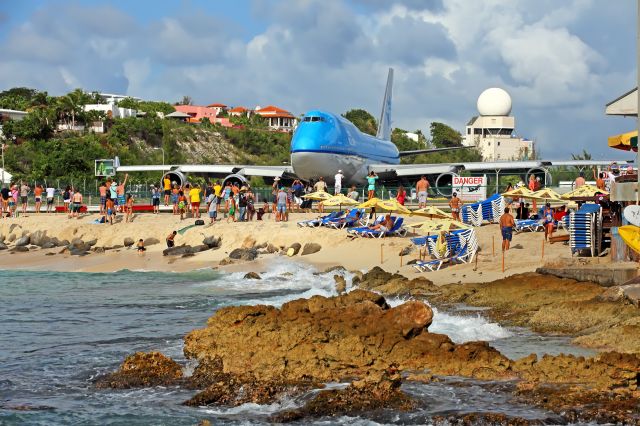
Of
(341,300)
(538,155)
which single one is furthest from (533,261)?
(538,155)

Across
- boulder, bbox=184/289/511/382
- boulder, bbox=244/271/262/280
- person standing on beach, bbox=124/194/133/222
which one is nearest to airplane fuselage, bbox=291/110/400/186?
person standing on beach, bbox=124/194/133/222

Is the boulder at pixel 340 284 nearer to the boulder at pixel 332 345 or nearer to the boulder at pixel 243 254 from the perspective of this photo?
the boulder at pixel 243 254

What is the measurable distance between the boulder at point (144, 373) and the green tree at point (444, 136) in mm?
147777

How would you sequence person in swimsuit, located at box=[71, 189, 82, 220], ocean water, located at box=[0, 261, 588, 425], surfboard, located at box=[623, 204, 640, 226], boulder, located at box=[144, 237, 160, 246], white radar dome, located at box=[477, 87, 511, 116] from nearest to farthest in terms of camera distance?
1. ocean water, located at box=[0, 261, 588, 425]
2. surfboard, located at box=[623, 204, 640, 226]
3. boulder, located at box=[144, 237, 160, 246]
4. person in swimsuit, located at box=[71, 189, 82, 220]
5. white radar dome, located at box=[477, 87, 511, 116]

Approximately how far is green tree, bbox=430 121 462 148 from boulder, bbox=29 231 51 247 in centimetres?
12436

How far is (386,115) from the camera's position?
7081 cm

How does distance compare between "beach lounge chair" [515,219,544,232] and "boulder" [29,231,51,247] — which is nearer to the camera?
"beach lounge chair" [515,219,544,232]

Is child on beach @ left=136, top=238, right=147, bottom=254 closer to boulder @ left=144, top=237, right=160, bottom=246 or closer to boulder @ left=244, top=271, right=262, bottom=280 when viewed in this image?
boulder @ left=144, top=237, right=160, bottom=246

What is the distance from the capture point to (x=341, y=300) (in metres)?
15.8

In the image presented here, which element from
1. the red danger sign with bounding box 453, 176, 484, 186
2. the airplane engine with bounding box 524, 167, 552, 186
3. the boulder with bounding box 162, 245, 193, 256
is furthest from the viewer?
the airplane engine with bounding box 524, 167, 552, 186

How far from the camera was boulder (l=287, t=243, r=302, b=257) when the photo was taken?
31.5 metres

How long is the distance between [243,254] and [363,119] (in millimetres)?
121908

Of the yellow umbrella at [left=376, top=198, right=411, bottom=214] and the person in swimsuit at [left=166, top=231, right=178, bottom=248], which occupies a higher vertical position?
the yellow umbrella at [left=376, top=198, right=411, bottom=214]

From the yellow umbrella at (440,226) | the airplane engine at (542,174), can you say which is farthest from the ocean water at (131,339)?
the airplane engine at (542,174)
